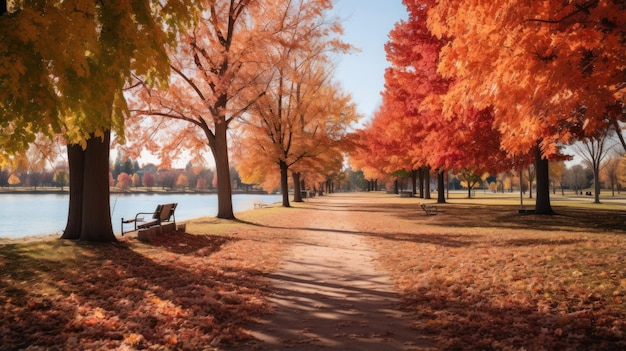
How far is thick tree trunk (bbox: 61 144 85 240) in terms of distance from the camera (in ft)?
35.7

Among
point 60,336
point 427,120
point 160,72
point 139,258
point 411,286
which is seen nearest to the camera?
point 60,336

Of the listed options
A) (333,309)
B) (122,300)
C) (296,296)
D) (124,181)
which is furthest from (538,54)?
(124,181)

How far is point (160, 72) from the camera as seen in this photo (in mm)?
6312

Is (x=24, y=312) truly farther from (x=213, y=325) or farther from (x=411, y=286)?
(x=411, y=286)

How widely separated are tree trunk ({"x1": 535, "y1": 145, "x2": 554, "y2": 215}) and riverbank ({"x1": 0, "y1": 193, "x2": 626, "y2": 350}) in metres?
9.20

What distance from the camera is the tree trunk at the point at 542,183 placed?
19.5 metres

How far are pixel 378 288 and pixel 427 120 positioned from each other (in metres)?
14.4

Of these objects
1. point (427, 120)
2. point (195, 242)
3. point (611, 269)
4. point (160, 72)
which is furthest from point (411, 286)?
point (427, 120)

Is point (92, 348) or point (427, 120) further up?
point (427, 120)

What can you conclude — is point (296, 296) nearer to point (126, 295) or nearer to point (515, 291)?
point (126, 295)

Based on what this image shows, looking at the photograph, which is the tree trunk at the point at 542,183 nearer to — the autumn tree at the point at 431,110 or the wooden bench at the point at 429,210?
the autumn tree at the point at 431,110

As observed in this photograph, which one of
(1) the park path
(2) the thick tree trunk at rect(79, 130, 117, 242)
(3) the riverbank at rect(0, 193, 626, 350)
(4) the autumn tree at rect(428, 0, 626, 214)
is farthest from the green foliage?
(4) the autumn tree at rect(428, 0, 626, 214)

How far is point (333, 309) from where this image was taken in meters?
5.62

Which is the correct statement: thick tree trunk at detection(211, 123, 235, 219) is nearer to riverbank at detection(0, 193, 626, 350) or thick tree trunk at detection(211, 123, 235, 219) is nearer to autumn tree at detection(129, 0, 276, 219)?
autumn tree at detection(129, 0, 276, 219)
